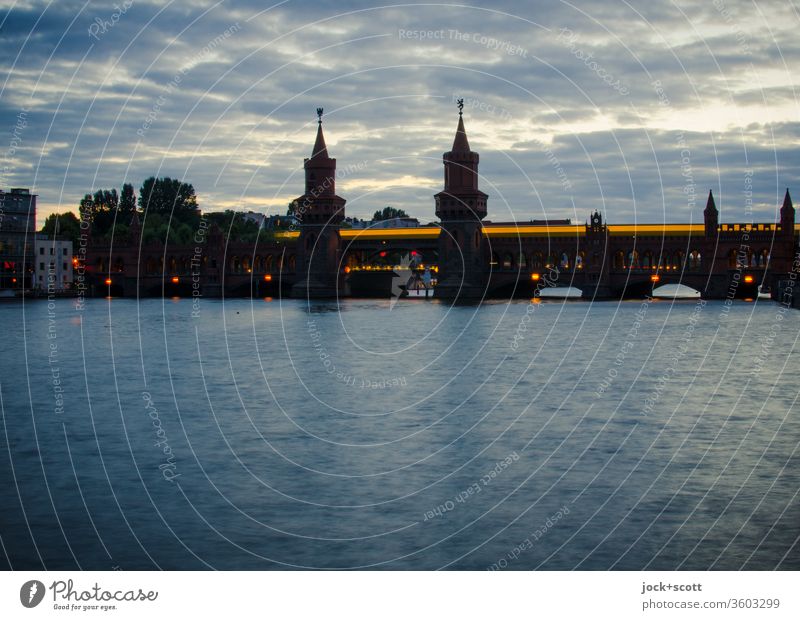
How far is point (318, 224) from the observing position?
139750 millimetres

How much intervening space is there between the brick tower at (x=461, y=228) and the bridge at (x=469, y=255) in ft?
0.43

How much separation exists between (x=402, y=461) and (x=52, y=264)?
130491 mm

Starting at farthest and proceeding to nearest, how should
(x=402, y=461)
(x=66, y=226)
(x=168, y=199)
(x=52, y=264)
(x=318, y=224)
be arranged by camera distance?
(x=168, y=199), (x=66, y=226), (x=52, y=264), (x=318, y=224), (x=402, y=461)

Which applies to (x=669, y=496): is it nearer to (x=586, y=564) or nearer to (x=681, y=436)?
(x=586, y=564)

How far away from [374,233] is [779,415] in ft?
402

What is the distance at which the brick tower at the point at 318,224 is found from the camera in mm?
139375

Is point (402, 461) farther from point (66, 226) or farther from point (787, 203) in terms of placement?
point (66, 226)

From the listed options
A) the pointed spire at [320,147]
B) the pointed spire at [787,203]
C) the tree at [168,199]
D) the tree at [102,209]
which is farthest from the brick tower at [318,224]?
the pointed spire at [787,203]

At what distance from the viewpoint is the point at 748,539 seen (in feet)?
53.0

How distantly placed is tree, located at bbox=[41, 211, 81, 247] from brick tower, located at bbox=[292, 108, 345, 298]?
37803 mm

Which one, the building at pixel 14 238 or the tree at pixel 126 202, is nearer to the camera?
the building at pixel 14 238

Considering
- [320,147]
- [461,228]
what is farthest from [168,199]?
[461,228]

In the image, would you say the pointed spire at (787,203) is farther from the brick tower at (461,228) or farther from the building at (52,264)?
the building at (52,264)

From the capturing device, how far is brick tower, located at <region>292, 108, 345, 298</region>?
13938cm
